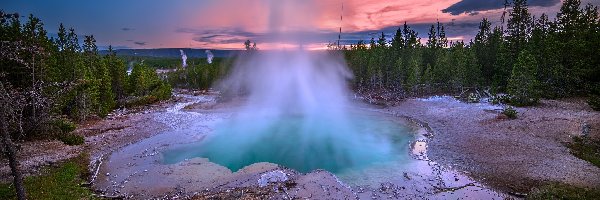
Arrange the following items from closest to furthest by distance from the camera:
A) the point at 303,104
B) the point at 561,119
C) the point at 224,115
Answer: the point at 561,119
the point at 224,115
the point at 303,104

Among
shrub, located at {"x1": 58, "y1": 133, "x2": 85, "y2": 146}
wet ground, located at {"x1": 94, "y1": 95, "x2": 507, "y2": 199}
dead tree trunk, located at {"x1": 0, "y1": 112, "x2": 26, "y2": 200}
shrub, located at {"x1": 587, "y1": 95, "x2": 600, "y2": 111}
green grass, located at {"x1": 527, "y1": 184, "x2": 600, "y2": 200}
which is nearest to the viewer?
dead tree trunk, located at {"x1": 0, "y1": 112, "x2": 26, "y2": 200}

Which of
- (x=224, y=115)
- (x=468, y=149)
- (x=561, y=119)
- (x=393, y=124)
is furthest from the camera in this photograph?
(x=224, y=115)

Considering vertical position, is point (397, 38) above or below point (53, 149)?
above

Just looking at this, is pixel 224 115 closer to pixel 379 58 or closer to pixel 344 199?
pixel 344 199

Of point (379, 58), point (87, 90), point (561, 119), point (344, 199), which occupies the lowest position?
point (344, 199)

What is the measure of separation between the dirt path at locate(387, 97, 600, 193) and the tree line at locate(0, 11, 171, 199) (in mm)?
22788

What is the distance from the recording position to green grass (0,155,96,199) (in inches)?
691

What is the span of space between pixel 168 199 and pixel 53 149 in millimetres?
15699

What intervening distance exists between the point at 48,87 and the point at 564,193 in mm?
38537

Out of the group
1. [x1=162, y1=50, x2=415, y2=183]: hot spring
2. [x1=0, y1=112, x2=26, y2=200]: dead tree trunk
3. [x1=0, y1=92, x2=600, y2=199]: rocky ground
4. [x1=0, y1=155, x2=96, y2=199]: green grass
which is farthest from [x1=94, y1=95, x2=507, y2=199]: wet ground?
[x1=0, y1=112, x2=26, y2=200]: dead tree trunk

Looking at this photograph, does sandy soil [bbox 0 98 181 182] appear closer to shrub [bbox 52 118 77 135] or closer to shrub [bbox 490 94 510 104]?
shrub [bbox 52 118 77 135]

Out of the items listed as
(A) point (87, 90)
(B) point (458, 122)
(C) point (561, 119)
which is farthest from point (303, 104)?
(C) point (561, 119)

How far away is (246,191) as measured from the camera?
19.8 metres

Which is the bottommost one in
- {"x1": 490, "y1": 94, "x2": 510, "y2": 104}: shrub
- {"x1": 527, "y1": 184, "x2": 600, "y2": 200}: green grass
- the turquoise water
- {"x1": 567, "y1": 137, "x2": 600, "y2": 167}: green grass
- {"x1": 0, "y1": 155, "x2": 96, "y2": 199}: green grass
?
the turquoise water
